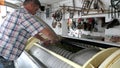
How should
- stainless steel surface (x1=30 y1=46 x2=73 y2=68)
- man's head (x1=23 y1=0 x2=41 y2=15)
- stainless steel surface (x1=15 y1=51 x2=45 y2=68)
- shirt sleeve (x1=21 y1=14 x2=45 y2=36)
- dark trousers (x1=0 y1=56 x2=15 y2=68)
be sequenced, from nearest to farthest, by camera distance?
stainless steel surface (x1=30 y1=46 x2=73 y2=68), shirt sleeve (x1=21 y1=14 x2=45 y2=36), man's head (x1=23 y1=0 x2=41 y2=15), dark trousers (x1=0 y1=56 x2=15 y2=68), stainless steel surface (x1=15 y1=51 x2=45 y2=68)

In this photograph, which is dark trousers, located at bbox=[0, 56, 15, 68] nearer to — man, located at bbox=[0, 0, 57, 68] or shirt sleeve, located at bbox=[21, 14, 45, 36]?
man, located at bbox=[0, 0, 57, 68]

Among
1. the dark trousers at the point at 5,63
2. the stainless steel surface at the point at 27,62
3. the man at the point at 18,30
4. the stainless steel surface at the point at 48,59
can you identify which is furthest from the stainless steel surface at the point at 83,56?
the dark trousers at the point at 5,63

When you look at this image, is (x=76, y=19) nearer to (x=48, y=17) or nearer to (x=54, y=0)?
(x=54, y=0)

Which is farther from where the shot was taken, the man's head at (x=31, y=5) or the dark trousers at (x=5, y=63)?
the dark trousers at (x=5, y=63)

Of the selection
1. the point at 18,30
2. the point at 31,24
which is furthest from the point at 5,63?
the point at 31,24

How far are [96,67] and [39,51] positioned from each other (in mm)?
1386

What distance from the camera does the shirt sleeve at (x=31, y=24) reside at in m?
1.98

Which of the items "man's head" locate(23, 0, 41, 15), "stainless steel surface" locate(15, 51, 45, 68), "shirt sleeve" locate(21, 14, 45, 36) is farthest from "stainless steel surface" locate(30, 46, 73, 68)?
"man's head" locate(23, 0, 41, 15)

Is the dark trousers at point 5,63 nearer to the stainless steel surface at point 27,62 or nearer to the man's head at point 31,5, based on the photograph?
the stainless steel surface at point 27,62

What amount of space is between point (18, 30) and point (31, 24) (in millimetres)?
206

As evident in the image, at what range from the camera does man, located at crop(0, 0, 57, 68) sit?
2004 mm

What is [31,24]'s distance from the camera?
1996 mm

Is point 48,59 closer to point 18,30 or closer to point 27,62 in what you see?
point 18,30

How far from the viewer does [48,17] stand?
28.6ft
